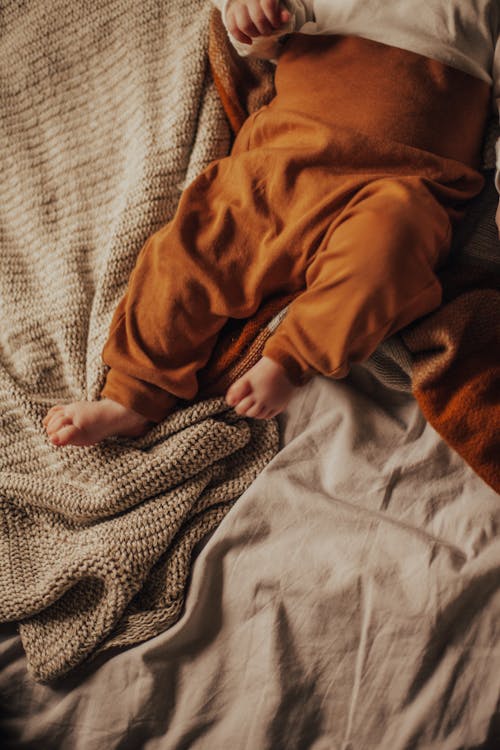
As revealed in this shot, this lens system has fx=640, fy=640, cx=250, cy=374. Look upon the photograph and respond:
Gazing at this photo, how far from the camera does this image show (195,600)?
744 mm

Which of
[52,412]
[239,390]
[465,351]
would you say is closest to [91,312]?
[52,412]

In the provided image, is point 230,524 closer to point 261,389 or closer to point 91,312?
point 261,389

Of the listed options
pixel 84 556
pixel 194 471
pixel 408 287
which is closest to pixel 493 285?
pixel 408 287

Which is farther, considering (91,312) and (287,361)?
(91,312)

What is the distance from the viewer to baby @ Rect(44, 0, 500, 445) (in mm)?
759

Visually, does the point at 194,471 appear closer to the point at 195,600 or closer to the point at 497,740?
the point at 195,600

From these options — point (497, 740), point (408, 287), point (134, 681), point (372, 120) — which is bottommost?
point (497, 740)

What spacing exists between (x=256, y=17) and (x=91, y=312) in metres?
0.45

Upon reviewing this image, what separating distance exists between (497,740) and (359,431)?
1.19ft

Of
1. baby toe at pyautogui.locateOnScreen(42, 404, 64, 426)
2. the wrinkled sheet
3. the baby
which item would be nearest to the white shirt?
the baby

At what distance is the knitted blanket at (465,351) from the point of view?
760 mm

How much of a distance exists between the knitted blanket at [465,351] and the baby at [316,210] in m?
0.03

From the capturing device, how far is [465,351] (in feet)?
2.59

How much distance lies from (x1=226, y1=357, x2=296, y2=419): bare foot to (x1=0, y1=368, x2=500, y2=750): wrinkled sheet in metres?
Result: 0.09
